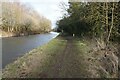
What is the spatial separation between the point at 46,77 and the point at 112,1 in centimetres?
867

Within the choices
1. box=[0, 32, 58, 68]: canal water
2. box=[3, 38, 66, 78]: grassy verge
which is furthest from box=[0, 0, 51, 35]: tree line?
box=[3, 38, 66, 78]: grassy verge

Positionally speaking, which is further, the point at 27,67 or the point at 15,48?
the point at 15,48

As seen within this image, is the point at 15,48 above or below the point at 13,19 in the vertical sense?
below

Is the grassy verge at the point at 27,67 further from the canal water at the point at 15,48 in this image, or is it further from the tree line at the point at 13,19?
the tree line at the point at 13,19

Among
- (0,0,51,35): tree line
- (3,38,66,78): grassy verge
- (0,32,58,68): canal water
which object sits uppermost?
(0,0,51,35): tree line

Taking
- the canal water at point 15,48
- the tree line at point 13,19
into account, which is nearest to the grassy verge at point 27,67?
the canal water at point 15,48

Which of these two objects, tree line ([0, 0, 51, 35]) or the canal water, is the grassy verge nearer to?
the canal water

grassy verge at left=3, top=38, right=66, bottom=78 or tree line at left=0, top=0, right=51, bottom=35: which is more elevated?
tree line at left=0, top=0, right=51, bottom=35

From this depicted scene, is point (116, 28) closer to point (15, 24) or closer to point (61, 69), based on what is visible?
point (61, 69)

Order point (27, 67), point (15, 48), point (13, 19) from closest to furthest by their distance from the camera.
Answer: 1. point (27, 67)
2. point (15, 48)
3. point (13, 19)

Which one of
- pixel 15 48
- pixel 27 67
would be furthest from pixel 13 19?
pixel 27 67

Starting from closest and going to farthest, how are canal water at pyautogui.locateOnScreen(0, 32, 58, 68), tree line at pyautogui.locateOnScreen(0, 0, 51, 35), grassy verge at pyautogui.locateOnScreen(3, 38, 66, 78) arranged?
grassy verge at pyautogui.locateOnScreen(3, 38, 66, 78)
canal water at pyautogui.locateOnScreen(0, 32, 58, 68)
tree line at pyautogui.locateOnScreen(0, 0, 51, 35)

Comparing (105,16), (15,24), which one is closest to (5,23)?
(15,24)

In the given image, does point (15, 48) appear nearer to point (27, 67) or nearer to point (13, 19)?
point (27, 67)
